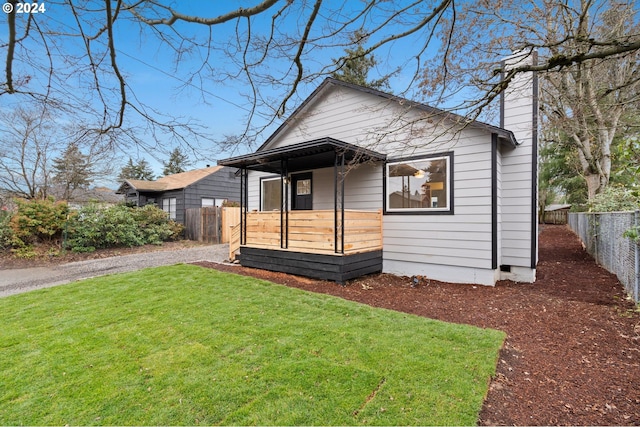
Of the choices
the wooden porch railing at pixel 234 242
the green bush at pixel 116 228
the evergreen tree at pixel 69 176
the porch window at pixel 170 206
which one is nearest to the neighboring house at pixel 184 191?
the porch window at pixel 170 206

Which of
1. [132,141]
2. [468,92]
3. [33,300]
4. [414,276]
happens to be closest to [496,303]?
[414,276]

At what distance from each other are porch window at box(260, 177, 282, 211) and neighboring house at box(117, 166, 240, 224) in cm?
662

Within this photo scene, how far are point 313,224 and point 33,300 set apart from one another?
5.22 metres

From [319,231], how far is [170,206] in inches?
516

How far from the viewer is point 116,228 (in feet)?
38.3

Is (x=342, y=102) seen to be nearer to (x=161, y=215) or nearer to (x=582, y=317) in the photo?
(x=582, y=317)

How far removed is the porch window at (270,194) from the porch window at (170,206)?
8871 mm

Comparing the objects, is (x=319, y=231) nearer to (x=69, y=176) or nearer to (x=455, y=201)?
(x=455, y=201)

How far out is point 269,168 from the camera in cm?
850

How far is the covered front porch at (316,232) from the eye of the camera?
609 cm

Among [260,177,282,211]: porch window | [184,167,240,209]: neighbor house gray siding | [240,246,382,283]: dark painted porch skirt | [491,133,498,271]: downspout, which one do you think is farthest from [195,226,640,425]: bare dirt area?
[184,167,240,209]: neighbor house gray siding

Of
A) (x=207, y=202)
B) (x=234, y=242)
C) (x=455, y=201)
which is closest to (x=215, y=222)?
(x=207, y=202)

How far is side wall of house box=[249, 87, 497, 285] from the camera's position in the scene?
19.6 feet

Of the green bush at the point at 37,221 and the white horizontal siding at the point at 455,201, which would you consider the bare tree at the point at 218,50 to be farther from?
the green bush at the point at 37,221
